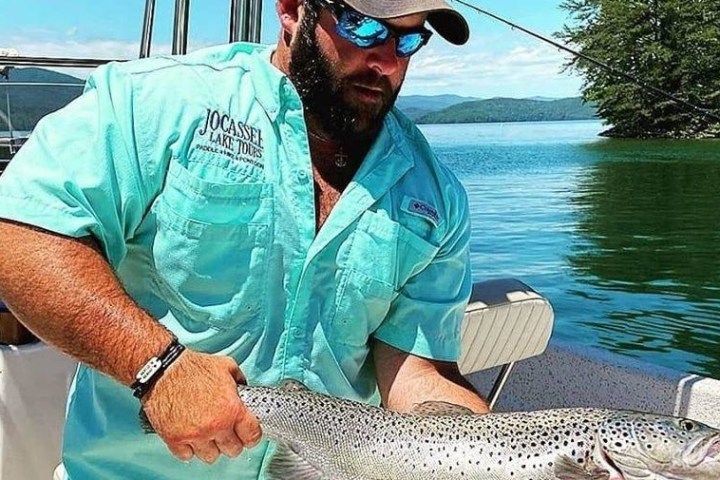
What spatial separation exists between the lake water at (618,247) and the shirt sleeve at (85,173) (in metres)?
8.71

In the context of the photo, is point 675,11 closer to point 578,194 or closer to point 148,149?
point 578,194

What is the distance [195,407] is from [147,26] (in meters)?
4.04

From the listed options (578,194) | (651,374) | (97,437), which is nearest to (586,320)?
(651,374)

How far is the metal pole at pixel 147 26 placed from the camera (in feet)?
18.2

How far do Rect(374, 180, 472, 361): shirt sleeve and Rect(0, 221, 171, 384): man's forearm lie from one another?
2.65ft

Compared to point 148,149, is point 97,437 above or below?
below

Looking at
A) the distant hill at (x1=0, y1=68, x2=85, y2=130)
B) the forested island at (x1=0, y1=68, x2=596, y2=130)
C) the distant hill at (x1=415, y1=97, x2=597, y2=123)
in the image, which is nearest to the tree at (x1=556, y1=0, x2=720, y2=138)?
the forested island at (x1=0, y1=68, x2=596, y2=130)

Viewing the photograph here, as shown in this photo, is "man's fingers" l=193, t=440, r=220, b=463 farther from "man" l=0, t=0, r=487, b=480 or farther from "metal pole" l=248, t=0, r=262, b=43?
"metal pole" l=248, t=0, r=262, b=43

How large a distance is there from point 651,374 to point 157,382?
9.57 ft

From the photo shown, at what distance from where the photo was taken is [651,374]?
431 centimetres

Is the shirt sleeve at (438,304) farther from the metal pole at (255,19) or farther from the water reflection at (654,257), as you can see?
the water reflection at (654,257)

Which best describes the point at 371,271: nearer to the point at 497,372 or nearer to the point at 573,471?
the point at 573,471

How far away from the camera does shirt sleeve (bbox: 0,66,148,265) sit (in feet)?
6.82

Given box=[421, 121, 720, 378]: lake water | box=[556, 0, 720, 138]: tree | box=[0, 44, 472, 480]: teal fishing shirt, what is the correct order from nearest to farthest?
box=[0, 44, 472, 480]: teal fishing shirt, box=[421, 121, 720, 378]: lake water, box=[556, 0, 720, 138]: tree
